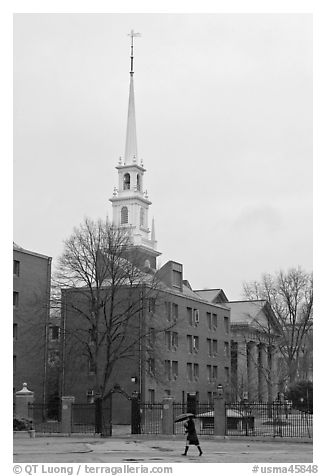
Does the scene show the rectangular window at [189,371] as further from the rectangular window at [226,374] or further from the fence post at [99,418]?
the fence post at [99,418]

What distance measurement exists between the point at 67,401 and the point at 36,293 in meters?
17.4

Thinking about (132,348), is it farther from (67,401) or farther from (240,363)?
(240,363)

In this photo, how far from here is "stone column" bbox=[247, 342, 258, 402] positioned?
69375mm

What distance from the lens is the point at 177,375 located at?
6116cm

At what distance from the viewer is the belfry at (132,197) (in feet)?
361

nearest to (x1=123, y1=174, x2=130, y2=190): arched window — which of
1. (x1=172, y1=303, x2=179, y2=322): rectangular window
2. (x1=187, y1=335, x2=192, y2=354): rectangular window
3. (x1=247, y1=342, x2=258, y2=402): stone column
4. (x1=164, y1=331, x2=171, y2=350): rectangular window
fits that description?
(x1=247, y1=342, x2=258, y2=402): stone column

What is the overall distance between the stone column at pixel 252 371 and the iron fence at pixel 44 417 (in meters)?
20.1

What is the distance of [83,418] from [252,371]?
32.1 meters

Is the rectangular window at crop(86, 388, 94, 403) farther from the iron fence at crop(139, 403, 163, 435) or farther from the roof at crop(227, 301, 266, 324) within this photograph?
the roof at crop(227, 301, 266, 324)

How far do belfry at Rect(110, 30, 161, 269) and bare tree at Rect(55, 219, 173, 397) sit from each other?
54.3m

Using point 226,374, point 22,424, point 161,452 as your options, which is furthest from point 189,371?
point 161,452

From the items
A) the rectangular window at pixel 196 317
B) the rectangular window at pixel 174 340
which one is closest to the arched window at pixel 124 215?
the rectangular window at pixel 196 317

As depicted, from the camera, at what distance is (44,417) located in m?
46.6

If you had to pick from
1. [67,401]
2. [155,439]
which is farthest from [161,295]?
[155,439]
